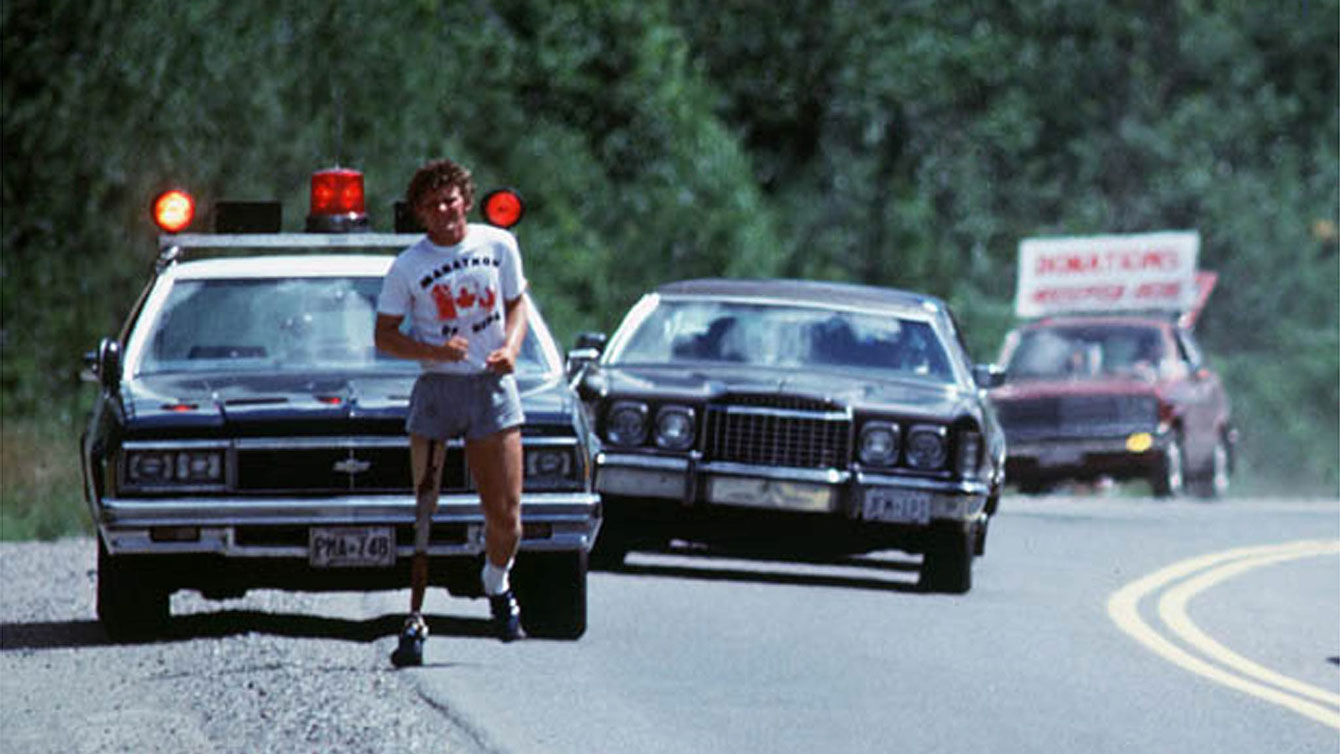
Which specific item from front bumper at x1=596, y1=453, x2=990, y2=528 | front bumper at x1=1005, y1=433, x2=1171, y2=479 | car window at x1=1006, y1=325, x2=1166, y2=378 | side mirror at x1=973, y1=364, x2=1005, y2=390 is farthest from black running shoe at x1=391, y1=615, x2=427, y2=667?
car window at x1=1006, y1=325, x2=1166, y2=378

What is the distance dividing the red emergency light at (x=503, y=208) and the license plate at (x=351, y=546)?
1.55 meters

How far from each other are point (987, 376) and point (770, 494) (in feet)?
5.88

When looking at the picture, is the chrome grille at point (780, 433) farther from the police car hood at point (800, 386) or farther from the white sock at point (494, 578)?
the white sock at point (494, 578)

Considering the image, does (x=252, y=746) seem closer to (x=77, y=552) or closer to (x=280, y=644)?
(x=280, y=644)

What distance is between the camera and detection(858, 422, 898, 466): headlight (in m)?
16.3

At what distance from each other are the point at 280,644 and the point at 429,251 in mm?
2142

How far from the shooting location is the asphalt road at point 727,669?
10.9 m

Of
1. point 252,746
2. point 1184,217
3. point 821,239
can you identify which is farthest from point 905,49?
point 252,746

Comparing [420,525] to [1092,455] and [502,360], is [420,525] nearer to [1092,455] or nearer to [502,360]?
[502,360]

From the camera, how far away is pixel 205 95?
34281 mm

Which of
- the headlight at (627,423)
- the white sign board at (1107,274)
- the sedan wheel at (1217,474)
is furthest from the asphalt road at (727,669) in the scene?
the white sign board at (1107,274)

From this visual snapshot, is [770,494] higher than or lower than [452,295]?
lower

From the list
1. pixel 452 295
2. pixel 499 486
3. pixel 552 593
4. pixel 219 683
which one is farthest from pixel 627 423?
pixel 219 683

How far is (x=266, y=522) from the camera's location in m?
12.9
